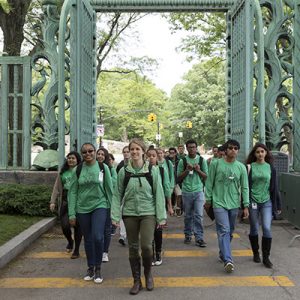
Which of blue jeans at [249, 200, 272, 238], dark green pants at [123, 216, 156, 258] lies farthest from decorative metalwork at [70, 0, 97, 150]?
dark green pants at [123, 216, 156, 258]

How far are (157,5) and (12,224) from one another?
19.4ft

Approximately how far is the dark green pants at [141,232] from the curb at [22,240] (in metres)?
2.13

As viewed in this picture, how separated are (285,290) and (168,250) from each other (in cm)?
268

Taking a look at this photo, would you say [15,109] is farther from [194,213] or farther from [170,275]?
[170,275]

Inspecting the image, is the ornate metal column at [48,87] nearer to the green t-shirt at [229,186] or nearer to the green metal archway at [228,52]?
the green metal archway at [228,52]

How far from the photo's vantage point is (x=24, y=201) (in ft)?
32.0

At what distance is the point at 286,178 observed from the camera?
10109mm

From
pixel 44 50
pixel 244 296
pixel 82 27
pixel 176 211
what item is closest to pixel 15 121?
pixel 44 50

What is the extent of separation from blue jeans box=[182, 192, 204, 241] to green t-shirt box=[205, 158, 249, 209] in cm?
168

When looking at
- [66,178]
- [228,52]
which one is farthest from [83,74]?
[228,52]

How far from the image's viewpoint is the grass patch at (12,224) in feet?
26.2

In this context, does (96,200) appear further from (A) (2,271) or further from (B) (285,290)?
(B) (285,290)

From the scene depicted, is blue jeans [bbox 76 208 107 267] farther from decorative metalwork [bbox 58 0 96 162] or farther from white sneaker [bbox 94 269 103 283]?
decorative metalwork [bbox 58 0 96 162]

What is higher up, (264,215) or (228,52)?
(228,52)
